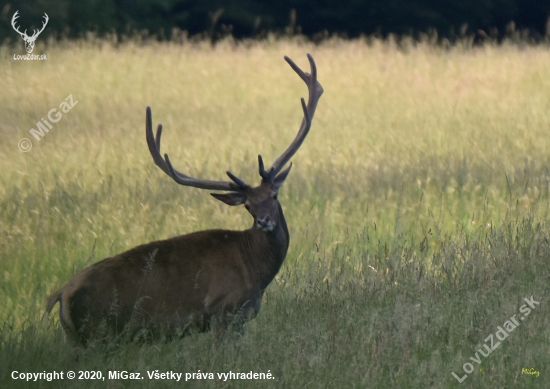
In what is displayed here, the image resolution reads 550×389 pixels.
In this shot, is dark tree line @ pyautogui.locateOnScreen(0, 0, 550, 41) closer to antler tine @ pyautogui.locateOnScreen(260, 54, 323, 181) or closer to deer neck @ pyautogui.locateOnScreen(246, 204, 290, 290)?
antler tine @ pyautogui.locateOnScreen(260, 54, 323, 181)

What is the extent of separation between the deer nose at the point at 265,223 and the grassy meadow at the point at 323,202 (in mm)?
569

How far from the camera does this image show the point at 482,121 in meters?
10.6

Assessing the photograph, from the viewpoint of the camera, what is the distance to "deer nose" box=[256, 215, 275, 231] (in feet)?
15.1

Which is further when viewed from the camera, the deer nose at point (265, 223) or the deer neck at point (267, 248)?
the deer neck at point (267, 248)

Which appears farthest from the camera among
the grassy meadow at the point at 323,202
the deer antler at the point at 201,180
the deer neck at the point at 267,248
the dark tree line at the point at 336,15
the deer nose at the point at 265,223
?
the dark tree line at the point at 336,15

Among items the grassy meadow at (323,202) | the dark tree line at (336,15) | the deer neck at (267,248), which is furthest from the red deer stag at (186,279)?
the dark tree line at (336,15)

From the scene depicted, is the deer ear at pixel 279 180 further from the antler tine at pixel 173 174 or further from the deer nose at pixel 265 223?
the deer nose at pixel 265 223

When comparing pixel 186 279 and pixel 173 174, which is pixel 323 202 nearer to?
pixel 173 174

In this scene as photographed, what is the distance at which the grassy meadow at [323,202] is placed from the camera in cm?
439

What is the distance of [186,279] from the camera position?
4688 millimetres

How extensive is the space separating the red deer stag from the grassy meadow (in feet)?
0.48

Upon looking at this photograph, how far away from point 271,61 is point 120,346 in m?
10.9

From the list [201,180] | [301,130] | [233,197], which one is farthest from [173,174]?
[301,130]

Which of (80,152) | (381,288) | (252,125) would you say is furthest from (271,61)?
(381,288)
